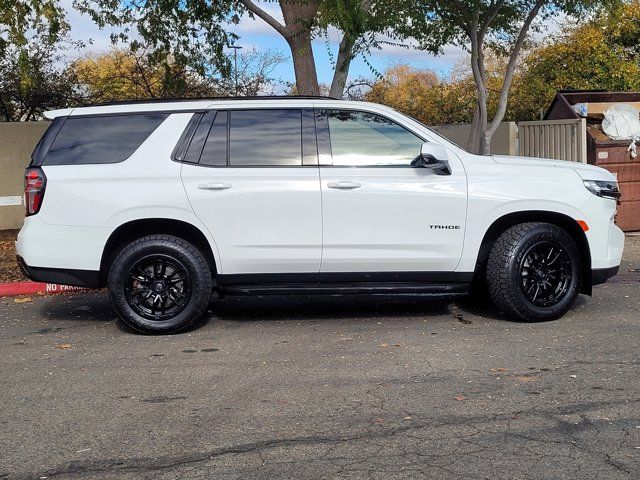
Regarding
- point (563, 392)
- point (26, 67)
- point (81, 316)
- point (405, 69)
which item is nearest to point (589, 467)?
point (563, 392)

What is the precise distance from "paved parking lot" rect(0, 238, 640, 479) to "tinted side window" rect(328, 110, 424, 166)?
1.46 meters

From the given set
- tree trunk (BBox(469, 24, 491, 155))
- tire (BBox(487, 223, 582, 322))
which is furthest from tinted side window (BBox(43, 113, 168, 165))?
tree trunk (BBox(469, 24, 491, 155))

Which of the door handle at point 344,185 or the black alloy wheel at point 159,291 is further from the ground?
the door handle at point 344,185

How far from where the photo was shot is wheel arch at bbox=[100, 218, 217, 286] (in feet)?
24.0

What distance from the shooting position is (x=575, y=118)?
13.4m

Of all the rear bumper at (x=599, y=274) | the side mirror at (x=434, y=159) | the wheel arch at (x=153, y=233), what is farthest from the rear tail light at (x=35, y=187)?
the rear bumper at (x=599, y=274)

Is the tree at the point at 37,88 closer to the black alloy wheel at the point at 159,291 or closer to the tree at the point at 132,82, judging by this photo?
the tree at the point at 132,82

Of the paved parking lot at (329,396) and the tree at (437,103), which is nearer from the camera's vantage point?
the paved parking lot at (329,396)

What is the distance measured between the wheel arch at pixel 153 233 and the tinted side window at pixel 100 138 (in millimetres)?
597

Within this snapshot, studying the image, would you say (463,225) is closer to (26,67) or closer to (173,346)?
(173,346)

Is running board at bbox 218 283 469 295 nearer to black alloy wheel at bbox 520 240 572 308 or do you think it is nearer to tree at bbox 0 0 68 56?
black alloy wheel at bbox 520 240 572 308

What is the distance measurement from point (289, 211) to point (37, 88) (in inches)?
423

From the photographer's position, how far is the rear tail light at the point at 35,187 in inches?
284

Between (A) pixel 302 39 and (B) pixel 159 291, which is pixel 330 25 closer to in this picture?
(A) pixel 302 39
